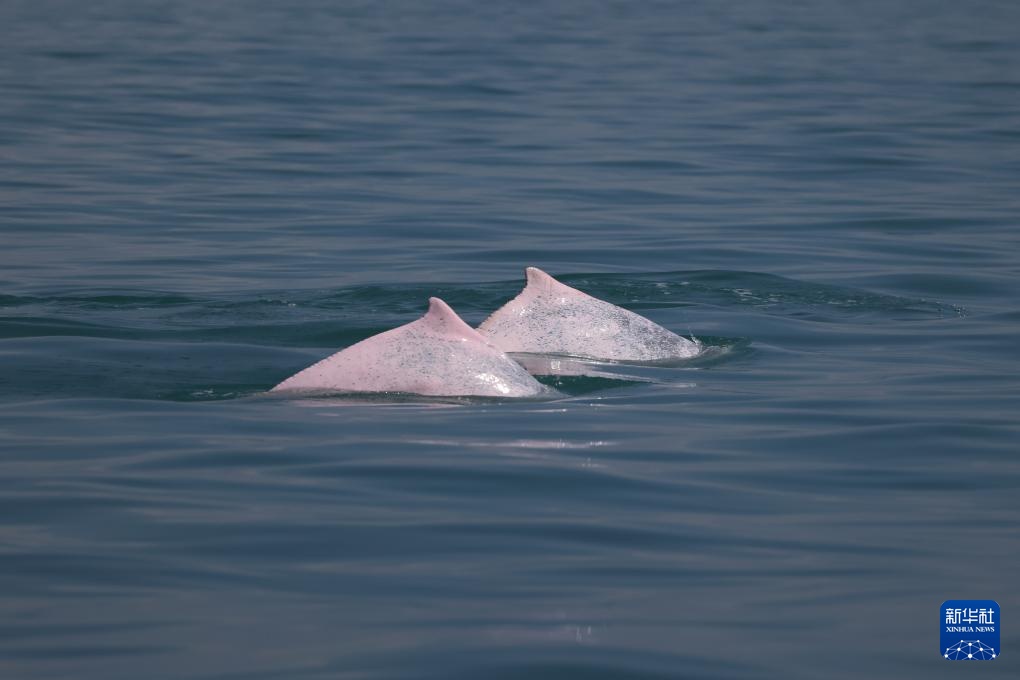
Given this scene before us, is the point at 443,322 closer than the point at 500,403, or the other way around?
the point at 443,322

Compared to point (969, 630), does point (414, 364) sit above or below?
above

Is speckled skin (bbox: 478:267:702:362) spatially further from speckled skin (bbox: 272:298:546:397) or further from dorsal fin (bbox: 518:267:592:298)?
speckled skin (bbox: 272:298:546:397)

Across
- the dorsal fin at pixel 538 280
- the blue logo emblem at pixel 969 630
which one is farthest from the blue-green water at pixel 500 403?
the dorsal fin at pixel 538 280

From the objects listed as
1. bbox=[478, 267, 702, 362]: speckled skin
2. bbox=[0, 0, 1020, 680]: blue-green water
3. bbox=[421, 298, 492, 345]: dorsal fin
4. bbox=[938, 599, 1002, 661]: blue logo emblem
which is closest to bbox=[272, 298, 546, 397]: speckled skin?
bbox=[421, 298, 492, 345]: dorsal fin

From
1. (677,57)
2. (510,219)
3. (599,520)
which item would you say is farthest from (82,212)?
(677,57)

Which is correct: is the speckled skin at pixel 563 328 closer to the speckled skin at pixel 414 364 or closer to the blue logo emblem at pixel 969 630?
the speckled skin at pixel 414 364

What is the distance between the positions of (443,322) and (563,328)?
→ 1721 millimetres

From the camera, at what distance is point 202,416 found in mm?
9625

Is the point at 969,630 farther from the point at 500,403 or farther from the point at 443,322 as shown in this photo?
the point at 443,322

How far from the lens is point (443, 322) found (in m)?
9.75

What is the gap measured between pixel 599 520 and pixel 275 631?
76.6 inches

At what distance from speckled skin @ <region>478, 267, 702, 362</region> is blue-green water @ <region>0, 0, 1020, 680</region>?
389mm

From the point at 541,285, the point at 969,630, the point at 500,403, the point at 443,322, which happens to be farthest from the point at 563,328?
the point at 969,630

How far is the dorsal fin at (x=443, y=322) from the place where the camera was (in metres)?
9.70
